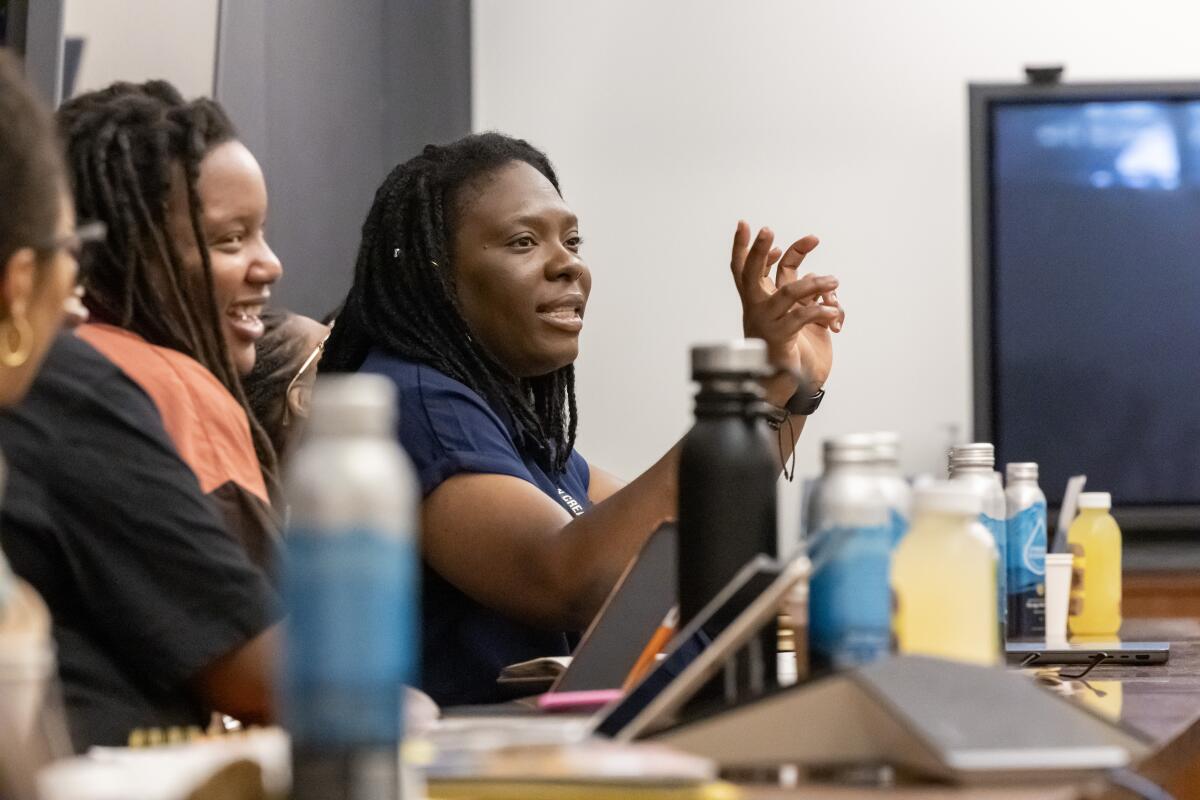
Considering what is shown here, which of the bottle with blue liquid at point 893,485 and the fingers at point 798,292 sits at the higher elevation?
the fingers at point 798,292

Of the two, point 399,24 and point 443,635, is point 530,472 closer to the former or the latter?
point 443,635

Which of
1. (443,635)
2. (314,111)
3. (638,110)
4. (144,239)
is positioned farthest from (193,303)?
(638,110)

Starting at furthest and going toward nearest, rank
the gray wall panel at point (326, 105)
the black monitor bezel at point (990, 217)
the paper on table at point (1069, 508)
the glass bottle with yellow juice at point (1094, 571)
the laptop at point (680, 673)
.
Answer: the black monitor bezel at point (990, 217), the gray wall panel at point (326, 105), the paper on table at point (1069, 508), the glass bottle with yellow juice at point (1094, 571), the laptop at point (680, 673)

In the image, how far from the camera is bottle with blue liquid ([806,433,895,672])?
1.11 m

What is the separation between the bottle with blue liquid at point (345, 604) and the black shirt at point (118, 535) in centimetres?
51

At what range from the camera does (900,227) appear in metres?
4.54

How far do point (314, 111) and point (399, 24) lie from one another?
0.69 m

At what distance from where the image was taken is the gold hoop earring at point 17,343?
3.50 ft

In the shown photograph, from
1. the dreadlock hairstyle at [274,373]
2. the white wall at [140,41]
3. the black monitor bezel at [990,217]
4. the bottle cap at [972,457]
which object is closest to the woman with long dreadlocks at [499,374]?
the bottle cap at [972,457]

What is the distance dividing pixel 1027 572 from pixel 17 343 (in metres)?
1.43

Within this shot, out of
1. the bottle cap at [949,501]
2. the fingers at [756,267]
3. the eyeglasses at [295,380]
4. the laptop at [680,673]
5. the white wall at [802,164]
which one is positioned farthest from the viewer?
the white wall at [802,164]

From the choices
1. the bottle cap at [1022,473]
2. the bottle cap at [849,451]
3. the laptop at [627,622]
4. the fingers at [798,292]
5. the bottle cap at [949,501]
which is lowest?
the laptop at [627,622]

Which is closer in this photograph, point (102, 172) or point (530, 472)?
point (102, 172)

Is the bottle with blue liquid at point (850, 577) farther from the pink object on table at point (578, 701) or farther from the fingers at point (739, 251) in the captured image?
the fingers at point (739, 251)
